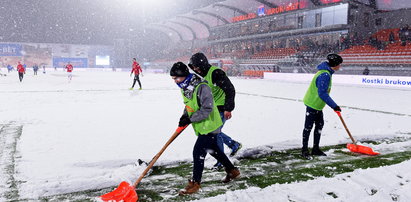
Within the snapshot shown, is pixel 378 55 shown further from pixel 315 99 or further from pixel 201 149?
pixel 201 149

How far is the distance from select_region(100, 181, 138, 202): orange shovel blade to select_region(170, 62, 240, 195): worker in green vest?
463 millimetres

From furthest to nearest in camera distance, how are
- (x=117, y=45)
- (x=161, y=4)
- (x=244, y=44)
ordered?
(x=117, y=45), (x=161, y=4), (x=244, y=44)

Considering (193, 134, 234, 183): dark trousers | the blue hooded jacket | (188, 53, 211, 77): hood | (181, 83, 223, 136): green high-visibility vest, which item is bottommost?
(193, 134, 234, 183): dark trousers

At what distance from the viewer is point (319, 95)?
4.23 m

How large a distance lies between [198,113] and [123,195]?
40.8 inches

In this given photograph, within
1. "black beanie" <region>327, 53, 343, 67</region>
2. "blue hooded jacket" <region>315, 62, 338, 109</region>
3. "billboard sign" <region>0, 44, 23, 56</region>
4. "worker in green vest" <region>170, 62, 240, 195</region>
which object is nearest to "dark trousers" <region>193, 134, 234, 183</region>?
"worker in green vest" <region>170, 62, 240, 195</region>

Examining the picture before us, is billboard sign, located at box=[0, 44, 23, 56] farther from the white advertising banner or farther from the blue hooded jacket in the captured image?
the blue hooded jacket

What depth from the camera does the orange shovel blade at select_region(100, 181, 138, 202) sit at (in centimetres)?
297

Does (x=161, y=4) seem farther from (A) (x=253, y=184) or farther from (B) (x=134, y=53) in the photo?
(A) (x=253, y=184)

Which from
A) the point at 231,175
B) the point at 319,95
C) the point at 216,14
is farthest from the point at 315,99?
the point at 216,14

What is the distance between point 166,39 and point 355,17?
38.6 m

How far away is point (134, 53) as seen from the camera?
5956cm

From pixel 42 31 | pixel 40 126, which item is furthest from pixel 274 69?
pixel 42 31

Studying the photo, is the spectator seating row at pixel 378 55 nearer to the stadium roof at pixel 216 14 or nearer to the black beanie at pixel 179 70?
the stadium roof at pixel 216 14
